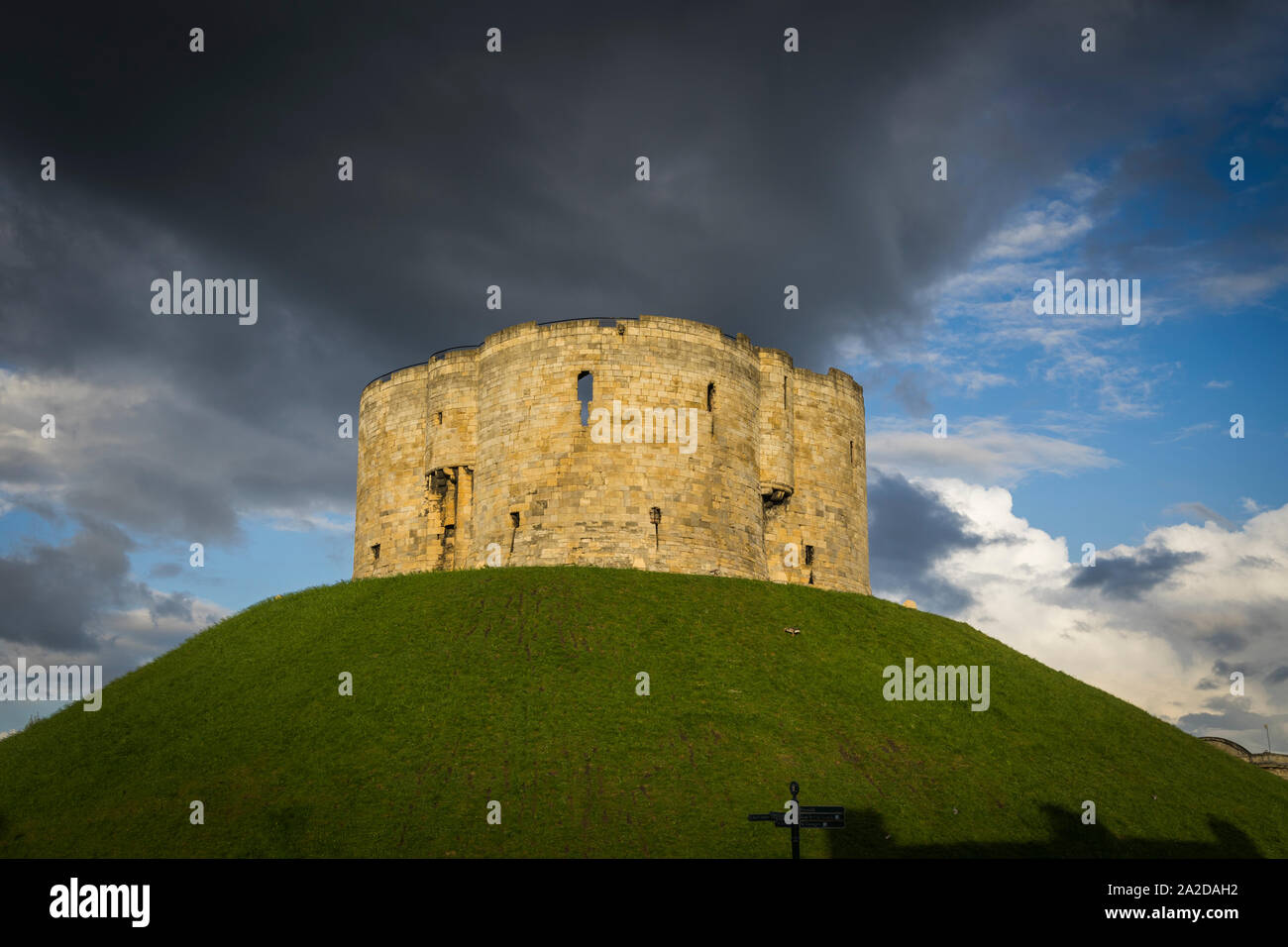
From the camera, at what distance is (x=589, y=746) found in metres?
28.5

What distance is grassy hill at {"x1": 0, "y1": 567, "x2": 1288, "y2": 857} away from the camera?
2519 centimetres

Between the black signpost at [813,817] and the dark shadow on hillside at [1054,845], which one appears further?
the dark shadow on hillside at [1054,845]

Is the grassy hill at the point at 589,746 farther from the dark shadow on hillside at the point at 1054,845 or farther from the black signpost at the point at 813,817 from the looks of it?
the black signpost at the point at 813,817

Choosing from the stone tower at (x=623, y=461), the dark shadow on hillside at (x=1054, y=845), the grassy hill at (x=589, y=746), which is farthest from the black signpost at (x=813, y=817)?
the stone tower at (x=623, y=461)

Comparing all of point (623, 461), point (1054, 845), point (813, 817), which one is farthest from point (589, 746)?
point (623, 461)

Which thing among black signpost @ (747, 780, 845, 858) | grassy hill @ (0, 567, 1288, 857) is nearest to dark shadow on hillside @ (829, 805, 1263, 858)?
grassy hill @ (0, 567, 1288, 857)

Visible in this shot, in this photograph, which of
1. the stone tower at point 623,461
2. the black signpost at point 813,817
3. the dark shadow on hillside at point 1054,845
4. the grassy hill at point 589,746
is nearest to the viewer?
the black signpost at point 813,817

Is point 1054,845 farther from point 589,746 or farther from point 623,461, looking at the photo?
point 623,461

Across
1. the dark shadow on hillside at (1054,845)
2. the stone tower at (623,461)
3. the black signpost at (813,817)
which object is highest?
the stone tower at (623,461)

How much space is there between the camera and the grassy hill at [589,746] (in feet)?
82.6

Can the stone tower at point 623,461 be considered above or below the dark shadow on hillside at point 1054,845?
above

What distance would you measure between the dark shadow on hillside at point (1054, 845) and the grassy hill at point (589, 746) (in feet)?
0.24

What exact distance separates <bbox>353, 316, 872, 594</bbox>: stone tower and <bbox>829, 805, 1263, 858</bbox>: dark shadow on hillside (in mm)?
17763
